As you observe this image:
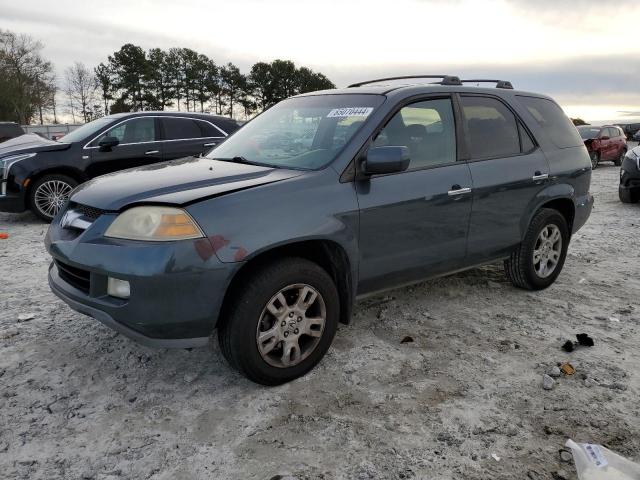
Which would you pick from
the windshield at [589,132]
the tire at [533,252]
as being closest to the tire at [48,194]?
the tire at [533,252]

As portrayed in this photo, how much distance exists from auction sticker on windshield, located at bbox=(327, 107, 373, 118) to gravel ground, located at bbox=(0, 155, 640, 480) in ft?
5.16

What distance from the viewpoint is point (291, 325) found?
3.10m

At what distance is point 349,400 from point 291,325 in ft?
1.76

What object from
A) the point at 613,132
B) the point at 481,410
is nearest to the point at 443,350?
the point at 481,410

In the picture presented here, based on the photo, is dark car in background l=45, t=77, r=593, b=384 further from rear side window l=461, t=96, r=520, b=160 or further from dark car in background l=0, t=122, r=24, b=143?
dark car in background l=0, t=122, r=24, b=143

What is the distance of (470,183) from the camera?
394cm

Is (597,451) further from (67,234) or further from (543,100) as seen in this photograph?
(543,100)

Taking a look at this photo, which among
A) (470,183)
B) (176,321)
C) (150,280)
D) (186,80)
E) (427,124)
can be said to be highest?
(186,80)

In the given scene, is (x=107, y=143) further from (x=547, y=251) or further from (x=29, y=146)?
(x=547, y=251)

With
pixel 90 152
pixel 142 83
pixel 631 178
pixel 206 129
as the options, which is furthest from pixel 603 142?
pixel 142 83

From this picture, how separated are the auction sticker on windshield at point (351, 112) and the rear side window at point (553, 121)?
5.97 feet

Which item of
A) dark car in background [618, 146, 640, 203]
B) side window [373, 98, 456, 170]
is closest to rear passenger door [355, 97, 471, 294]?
side window [373, 98, 456, 170]

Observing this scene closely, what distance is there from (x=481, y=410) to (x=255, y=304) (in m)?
1.37

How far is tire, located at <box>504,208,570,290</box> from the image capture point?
4617mm
